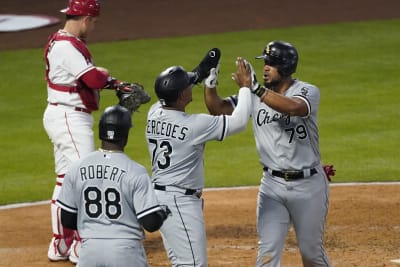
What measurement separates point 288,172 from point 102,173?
1.85 meters

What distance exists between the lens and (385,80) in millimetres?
16359

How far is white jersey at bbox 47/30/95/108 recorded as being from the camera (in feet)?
30.0

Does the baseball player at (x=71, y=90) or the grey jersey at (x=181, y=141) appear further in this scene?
the baseball player at (x=71, y=90)

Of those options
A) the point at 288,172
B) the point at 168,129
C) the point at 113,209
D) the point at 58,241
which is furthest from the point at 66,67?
the point at 113,209

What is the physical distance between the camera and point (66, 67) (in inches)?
363

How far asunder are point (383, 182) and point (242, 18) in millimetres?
10187

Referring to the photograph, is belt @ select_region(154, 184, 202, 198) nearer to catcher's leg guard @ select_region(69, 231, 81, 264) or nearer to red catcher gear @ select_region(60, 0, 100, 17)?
catcher's leg guard @ select_region(69, 231, 81, 264)

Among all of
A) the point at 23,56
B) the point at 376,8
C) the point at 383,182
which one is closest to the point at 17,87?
the point at 23,56

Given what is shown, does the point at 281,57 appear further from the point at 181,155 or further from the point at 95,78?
the point at 95,78

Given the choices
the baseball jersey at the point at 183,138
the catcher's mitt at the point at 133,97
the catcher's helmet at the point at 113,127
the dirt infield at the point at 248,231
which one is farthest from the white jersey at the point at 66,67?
the catcher's helmet at the point at 113,127

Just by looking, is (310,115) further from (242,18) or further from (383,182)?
(242,18)

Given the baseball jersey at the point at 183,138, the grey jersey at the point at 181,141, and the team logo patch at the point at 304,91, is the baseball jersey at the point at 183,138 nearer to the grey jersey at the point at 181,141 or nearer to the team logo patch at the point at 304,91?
the grey jersey at the point at 181,141

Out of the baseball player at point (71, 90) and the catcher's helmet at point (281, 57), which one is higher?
the catcher's helmet at point (281, 57)

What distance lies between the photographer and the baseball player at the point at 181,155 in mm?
7371
